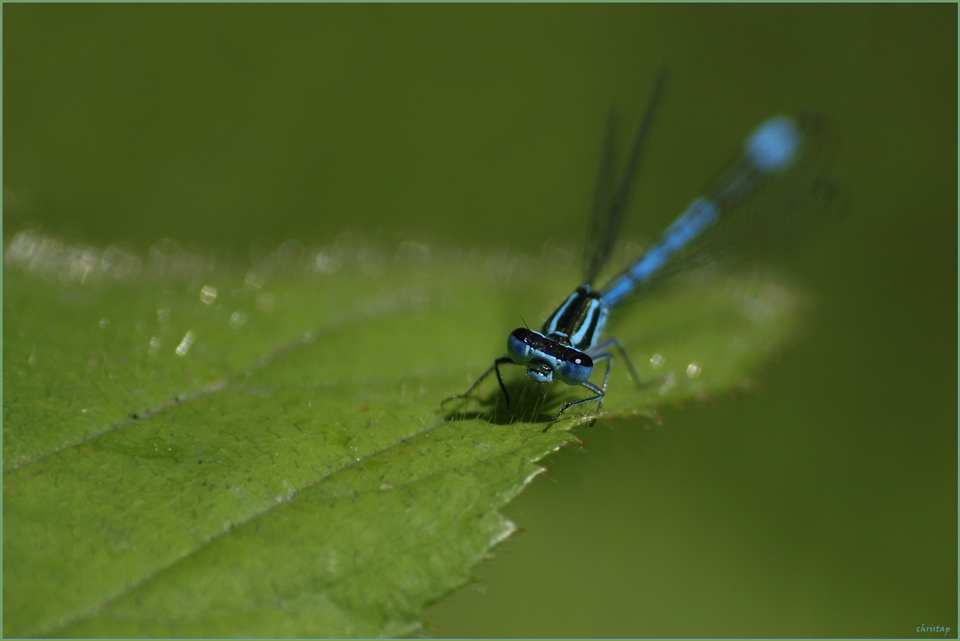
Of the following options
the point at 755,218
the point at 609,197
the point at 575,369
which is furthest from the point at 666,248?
the point at 575,369

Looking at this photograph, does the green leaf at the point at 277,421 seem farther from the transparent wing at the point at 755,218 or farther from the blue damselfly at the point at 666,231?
the transparent wing at the point at 755,218

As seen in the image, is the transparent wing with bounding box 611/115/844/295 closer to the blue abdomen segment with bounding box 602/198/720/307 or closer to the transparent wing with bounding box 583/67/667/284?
the blue abdomen segment with bounding box 602/198/720/307

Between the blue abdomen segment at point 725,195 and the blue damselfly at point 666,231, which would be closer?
the blue damselfly at point 666,231

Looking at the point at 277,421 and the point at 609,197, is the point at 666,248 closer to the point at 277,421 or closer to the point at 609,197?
the point at 609,197

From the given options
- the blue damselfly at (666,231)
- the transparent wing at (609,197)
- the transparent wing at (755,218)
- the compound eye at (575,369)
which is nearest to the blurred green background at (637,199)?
the transparent wing at (755,218)

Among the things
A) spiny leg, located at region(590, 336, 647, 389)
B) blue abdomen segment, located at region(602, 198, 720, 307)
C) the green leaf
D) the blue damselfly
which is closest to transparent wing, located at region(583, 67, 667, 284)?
the blue damselfly

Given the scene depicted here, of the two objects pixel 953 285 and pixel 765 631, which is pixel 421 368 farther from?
pixel 953 285

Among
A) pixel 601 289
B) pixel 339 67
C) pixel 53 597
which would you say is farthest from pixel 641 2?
pixel 53 597
